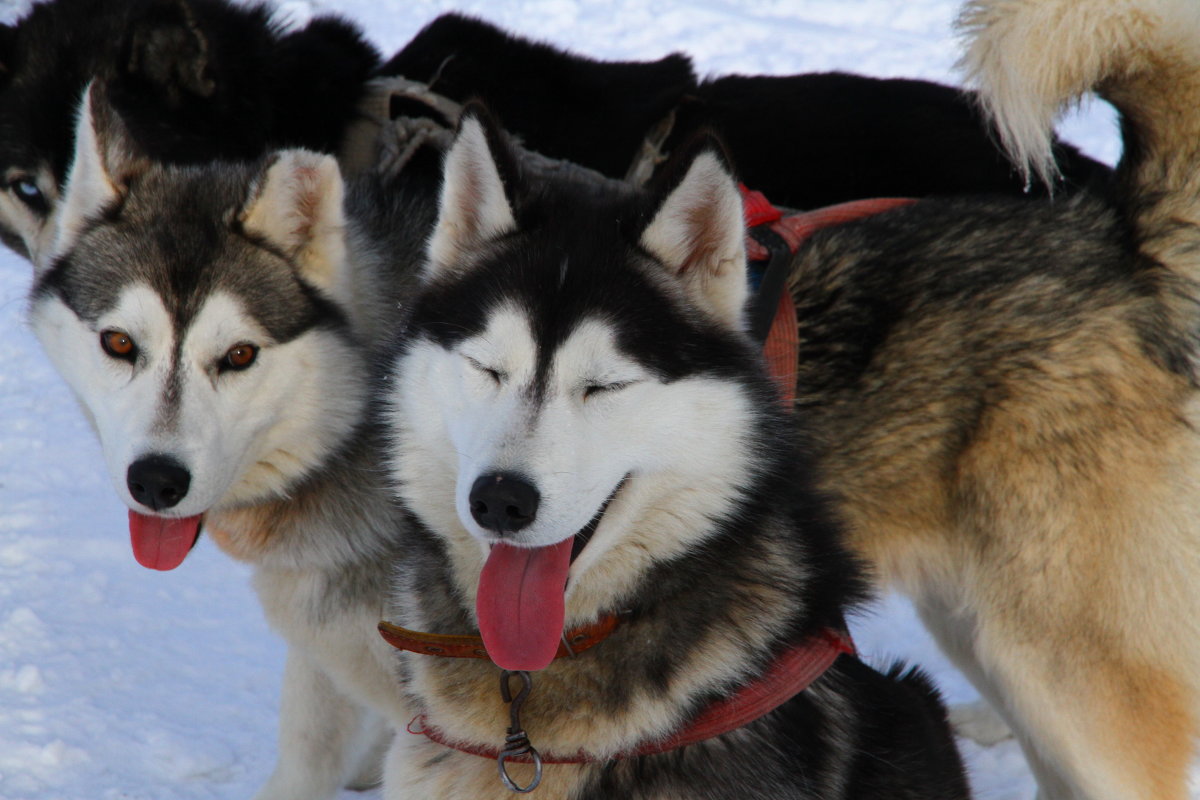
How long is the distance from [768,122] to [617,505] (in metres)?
1.86

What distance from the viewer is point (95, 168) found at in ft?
8.20

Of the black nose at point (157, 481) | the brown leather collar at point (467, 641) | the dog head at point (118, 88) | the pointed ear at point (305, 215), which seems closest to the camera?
the brown leather collar at point (467, 641)

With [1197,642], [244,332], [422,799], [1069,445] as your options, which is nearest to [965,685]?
[1197,642]

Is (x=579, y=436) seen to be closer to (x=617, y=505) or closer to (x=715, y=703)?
(x=617, y=505)

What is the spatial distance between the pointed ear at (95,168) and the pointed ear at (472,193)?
2.83 ft

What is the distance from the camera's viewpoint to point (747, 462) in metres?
1.93

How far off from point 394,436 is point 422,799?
0.66 m

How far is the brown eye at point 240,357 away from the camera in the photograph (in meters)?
2.38

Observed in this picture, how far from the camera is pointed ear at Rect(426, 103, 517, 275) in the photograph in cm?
199

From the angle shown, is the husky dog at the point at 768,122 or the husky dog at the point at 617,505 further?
the husky dog at the point at 768,122

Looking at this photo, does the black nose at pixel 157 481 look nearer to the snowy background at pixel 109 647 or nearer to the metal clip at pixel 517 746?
the metal clip at pixel 517 746

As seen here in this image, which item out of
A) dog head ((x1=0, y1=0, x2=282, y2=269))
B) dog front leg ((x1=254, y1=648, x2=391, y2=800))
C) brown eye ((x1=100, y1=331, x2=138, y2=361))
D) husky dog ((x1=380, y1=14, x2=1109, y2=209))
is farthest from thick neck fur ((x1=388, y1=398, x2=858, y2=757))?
dog head ((x1=0, y1=0, x2=282, y2=269))

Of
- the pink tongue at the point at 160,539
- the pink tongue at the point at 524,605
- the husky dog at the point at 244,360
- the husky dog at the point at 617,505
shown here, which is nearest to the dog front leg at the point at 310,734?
the husky dog at the point at 244,360

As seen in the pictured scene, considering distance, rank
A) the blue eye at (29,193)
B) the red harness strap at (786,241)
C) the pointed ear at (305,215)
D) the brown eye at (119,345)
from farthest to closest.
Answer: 1. the blue eye at (29,193)
2. the red harness strap at (786,241)
3. the pointed ear at (305,215)
4. the brown eye at (119,345)
